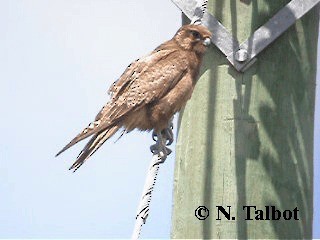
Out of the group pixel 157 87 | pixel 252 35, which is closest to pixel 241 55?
pixel 252 35

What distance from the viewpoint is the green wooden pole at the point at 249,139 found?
1093 centimetres

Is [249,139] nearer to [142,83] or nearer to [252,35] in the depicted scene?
[252,35]

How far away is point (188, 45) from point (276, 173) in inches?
28.6

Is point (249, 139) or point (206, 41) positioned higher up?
point (206, 41)

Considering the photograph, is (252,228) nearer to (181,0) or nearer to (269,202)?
(269,202)

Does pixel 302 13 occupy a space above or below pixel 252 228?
above

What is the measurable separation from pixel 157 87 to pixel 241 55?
0.48m

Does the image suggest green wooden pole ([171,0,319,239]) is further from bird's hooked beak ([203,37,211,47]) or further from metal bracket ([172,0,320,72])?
bird's hooked beak ([203,37,211,47])

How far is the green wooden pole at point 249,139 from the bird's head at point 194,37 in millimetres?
277

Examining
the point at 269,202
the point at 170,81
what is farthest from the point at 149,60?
the point at 269,202

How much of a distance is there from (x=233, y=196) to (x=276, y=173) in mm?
232

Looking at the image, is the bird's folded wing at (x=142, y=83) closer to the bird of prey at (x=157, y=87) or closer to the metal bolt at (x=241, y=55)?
the bird of prey at (x=157, y=87)

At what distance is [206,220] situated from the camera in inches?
430

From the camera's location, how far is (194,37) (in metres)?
10.8
